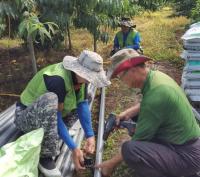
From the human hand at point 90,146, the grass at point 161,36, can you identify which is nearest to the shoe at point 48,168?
the human hand at point 90,146

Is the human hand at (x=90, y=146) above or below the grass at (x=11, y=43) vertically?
above

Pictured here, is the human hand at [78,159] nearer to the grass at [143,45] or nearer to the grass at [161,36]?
the grass at [143,45]

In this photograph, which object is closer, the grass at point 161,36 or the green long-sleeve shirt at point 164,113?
the green long-sleeve shirt at point 164,113

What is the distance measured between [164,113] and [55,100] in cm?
83

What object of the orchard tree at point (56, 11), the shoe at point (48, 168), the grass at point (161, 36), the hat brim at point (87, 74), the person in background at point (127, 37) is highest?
the hat brim at point (87, 74)

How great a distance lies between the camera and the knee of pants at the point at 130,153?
2961mm

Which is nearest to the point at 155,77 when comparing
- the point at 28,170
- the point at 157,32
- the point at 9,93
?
the point at 28,170

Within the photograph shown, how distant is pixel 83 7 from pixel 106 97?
1467mm

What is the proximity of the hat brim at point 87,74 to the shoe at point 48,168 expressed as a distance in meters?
0.71

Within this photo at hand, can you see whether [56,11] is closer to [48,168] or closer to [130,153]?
[48,168]

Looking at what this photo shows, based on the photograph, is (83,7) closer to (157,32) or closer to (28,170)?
(28,170)

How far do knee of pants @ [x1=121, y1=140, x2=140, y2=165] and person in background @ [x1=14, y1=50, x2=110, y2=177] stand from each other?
15.8 inches

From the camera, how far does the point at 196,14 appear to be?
8242 millimetres

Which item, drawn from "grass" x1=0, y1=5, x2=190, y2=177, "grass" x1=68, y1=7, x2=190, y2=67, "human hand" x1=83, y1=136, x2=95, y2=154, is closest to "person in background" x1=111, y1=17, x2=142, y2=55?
"grass" x1=0, y1=5, x2=190, y2=177
